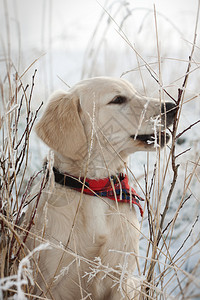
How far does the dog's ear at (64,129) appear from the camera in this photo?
1581mm

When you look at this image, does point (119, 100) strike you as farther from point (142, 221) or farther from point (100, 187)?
point (142, 221)

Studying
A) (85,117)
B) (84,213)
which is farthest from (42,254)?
(85,117)

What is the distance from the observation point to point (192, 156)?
2496 millimetres

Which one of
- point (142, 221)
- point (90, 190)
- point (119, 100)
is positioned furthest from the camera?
point (119, 100)

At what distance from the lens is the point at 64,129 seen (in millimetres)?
1614

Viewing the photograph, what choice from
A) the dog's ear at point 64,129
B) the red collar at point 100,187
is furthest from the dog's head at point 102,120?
the red collar at point 100,187

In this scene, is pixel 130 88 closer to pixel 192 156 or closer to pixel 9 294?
pixel 192 156

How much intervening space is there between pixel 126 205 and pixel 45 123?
0.60 meters

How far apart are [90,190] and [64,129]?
337 millimetres

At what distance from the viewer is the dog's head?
1.58 metres

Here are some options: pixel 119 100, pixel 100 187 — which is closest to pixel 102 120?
pixel 119 100

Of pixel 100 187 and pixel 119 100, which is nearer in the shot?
pixel 100 187

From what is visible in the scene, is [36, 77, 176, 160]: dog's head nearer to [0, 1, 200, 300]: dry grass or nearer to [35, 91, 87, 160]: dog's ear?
[35, 91, 87, 160]: dog's ear

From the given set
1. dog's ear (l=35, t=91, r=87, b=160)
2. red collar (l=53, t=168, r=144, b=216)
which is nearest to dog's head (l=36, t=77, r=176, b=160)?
dog's ear (l=35, t=91, r=87, b=160)
